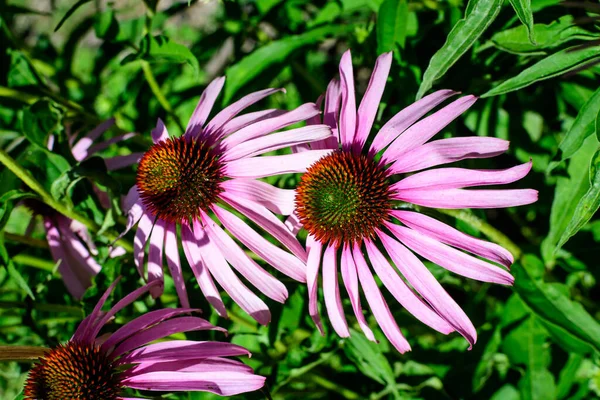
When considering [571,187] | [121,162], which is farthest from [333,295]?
[121,162]

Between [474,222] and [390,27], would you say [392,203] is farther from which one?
[390,27]

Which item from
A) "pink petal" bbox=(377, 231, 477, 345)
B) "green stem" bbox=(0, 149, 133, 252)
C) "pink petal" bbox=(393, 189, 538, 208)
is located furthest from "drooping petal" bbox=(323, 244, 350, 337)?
"green stem" bbox=(0, 149, 133, 252)

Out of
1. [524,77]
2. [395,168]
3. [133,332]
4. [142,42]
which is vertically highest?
[142,42]

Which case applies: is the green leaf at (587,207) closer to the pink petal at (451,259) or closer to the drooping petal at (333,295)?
the pink petal at (451,259)

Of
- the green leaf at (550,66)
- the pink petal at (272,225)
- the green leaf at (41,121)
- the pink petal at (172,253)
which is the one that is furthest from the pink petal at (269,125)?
the green leaf at (41,121)

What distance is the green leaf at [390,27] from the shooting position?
1.39 metres

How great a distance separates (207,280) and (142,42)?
73cm

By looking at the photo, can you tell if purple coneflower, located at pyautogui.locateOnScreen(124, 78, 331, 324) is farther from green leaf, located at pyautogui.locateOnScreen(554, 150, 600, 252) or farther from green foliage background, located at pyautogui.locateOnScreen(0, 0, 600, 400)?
green leaf, located at pyautogui.locateOnScreen(554, 150, 600, 252)

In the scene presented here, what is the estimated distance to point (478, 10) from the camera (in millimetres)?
1051

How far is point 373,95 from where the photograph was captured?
3.83ft

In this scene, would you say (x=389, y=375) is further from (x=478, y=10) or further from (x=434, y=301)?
(x=478, y=10)

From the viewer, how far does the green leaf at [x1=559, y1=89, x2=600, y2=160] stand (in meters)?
1.17

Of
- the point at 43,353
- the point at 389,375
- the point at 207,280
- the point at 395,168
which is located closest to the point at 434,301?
the point at 395,168

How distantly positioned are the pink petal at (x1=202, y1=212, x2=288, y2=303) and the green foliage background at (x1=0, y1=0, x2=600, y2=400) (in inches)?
8.7
